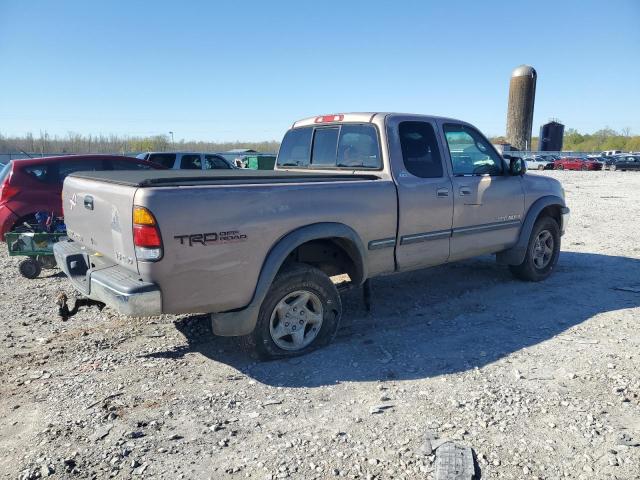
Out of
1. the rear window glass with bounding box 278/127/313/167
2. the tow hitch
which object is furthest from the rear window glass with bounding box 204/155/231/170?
the tow hitch

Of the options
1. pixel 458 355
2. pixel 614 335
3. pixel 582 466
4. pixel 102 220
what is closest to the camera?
pixel 582 466

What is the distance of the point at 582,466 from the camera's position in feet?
8.84

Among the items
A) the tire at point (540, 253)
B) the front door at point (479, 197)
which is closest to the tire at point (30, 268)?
the front door at point (479, 197)

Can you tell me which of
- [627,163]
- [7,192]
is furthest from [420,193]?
[627,163]

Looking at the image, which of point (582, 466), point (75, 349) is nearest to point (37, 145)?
point (75, 349)

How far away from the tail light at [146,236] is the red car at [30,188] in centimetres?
508

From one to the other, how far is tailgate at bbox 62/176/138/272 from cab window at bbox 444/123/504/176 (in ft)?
11.0

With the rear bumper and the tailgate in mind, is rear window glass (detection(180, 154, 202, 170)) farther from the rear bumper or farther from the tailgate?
the rear bumper

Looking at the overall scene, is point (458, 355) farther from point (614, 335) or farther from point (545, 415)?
point (614, 335)

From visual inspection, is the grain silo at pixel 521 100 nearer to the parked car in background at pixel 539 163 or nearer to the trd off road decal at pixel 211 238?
the parked car in background at pixel 539 163

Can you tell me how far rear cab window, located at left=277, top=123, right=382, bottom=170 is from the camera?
4809 mm

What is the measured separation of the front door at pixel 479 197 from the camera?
5148 mm

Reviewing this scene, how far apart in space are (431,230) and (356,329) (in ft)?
4.08

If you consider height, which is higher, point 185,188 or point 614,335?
point 185,188
